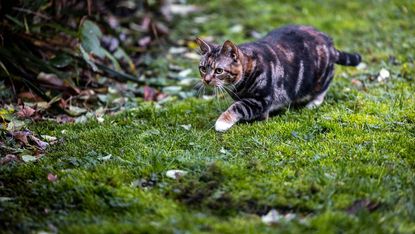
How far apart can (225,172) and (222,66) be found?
1338 mm

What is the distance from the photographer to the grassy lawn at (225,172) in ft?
11.6

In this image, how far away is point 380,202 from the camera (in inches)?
143

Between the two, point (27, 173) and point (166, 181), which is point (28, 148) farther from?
point (166, 181)

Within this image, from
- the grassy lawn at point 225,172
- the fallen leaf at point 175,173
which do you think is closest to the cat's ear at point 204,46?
the grassy lawn at point 225,172

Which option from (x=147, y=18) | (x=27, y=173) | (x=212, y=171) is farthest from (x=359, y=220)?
(x=147, y=18)

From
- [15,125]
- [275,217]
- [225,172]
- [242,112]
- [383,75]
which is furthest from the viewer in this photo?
[383,75]

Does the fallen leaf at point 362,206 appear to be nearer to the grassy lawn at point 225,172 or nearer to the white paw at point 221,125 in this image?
the grassy lawn at point 225,172

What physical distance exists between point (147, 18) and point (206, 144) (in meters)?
4.26

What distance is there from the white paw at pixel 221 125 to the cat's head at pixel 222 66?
1.19 feet

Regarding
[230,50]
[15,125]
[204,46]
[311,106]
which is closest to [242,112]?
[230,50]

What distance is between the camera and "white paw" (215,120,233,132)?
5.04 m

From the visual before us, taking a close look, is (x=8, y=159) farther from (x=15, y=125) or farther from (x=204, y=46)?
(x=204, y=46)

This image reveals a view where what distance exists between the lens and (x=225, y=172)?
13.4 feet

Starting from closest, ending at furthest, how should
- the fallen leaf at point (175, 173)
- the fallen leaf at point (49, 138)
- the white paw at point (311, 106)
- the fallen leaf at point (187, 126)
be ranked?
the fallen leaf at point (175, 173)
the fallen leaf at point (49, 138)
the fallen leaf at point (187, 126)
the white paw at point (311, 106)
